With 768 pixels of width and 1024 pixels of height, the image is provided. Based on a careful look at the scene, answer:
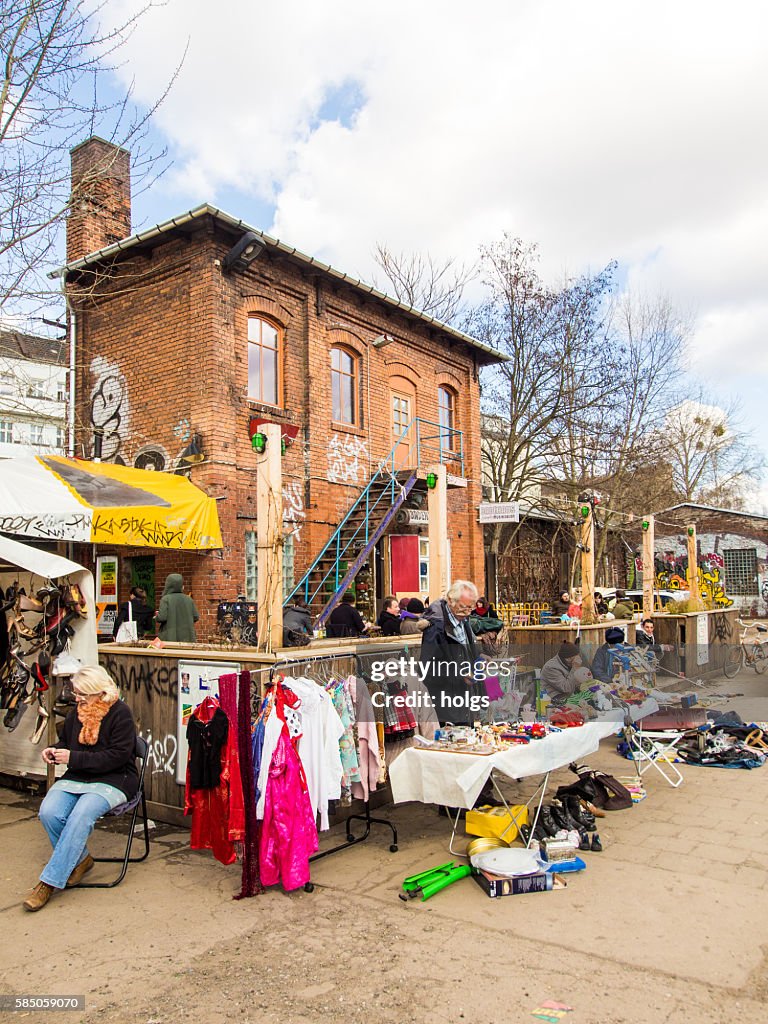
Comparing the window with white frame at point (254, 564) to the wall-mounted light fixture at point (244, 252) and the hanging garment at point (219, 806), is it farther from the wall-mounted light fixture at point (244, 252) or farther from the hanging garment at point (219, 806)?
the hanging garment at point (219, 806)

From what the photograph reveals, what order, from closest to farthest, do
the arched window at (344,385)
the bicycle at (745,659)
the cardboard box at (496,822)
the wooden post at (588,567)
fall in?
1. the cardboard box at (496,822)
2. the wooden post at (588,567)
3. the arched window at (344,385)
4. the bicycle at (745,659)

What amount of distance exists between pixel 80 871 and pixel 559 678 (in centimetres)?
520

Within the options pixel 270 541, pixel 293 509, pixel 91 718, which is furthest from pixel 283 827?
pixel 293 509

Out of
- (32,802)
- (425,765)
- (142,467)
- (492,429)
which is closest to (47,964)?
(425,765)

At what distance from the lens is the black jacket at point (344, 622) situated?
11.1 metres

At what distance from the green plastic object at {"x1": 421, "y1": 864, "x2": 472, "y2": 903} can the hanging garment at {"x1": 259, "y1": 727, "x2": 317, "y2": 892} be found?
0.78m

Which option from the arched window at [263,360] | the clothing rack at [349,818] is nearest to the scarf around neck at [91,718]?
the clothing rack at [349,818]

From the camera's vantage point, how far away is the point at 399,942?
4.33 meters

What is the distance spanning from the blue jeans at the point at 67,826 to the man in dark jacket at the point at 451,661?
2703mm

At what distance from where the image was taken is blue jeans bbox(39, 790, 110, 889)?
4977mm

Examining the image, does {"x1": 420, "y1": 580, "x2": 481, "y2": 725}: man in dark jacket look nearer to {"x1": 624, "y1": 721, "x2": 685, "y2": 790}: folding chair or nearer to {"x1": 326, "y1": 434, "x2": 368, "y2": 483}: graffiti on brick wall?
{"x1": 624, "y1": 721, "x2": 685, "y2": 790}: folding chair

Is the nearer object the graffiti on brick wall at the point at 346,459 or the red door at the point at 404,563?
the graffiti on brick wall at the point at 346,459

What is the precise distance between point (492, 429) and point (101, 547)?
14.4 meters

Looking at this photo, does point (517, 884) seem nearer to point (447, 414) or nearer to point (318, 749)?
point (318, 749)
